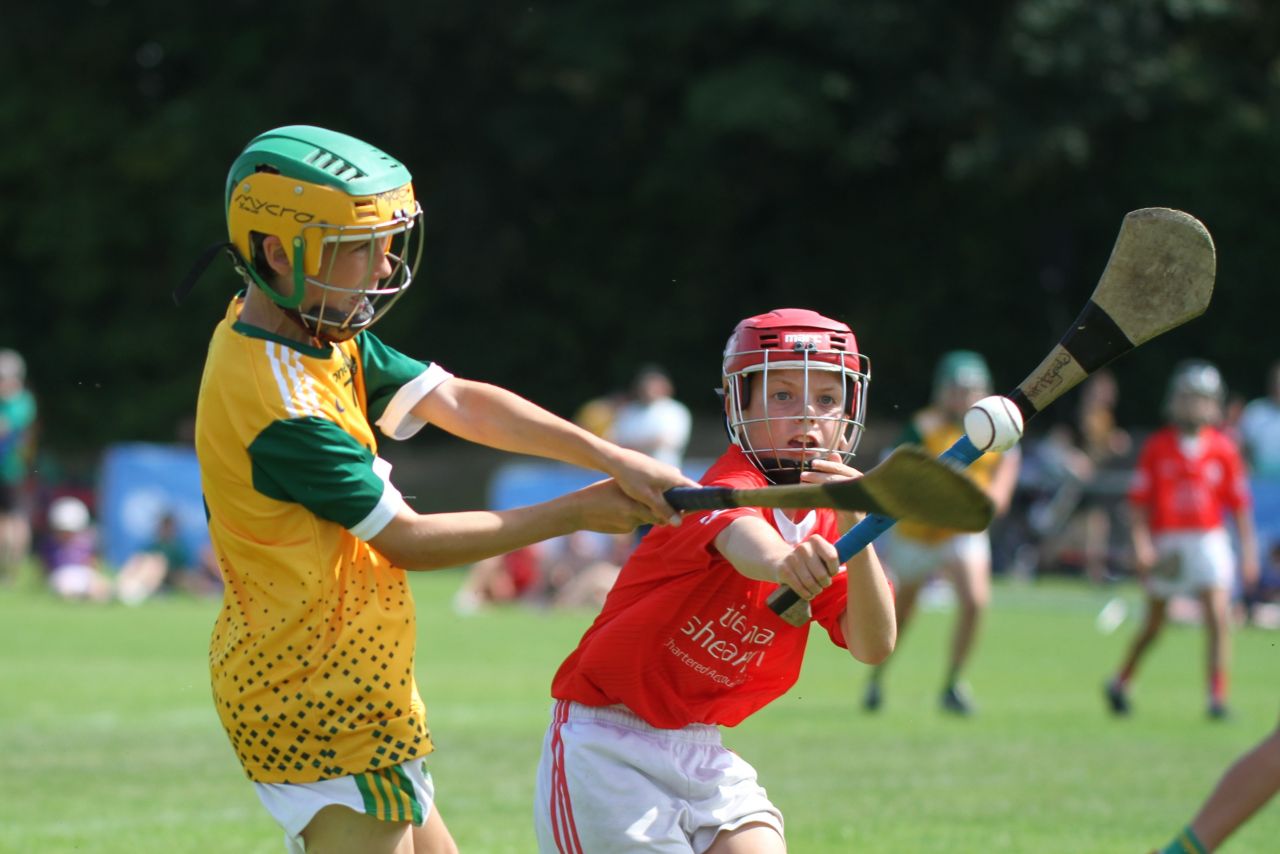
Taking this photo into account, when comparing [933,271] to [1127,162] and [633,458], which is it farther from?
[633,458]

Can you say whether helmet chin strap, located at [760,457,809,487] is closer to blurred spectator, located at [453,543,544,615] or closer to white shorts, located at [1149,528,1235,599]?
white shorts, located at [1149,528,1235,599]

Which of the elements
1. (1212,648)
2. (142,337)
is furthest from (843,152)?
(1212,648)

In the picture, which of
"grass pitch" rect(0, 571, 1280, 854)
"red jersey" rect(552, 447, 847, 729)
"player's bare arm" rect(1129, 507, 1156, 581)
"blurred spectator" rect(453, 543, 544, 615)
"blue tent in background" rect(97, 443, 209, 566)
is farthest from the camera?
"blue tent in background" rect(97, 443, 209, 566)

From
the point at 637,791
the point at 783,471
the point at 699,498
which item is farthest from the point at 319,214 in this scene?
the point at 637,791

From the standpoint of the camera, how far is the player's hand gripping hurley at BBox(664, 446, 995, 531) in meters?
3.42

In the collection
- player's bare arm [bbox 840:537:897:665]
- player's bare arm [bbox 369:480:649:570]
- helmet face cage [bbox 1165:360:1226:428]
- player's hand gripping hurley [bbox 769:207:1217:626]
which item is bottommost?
helmet face cage [bbox 1165:360:1226:428]

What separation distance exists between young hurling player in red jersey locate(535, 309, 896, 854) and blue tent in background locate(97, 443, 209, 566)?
1637 centimetres

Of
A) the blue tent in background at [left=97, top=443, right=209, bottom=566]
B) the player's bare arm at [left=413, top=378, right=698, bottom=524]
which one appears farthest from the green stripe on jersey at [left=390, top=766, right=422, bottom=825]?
the blue tent in background at [left=97, top=443, right=209, bottom=566]

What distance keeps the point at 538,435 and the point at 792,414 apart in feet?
2.00

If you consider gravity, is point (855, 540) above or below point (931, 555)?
above

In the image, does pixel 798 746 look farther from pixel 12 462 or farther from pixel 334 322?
pixel 12 462

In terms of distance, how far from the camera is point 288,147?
3.96 meters

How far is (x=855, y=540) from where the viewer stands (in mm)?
4031

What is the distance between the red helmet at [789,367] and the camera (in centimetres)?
420
